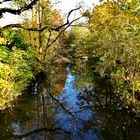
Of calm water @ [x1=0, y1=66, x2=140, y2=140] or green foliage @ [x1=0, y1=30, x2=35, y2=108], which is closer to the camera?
calm water @ [x1=0, y1=66, x2=140, y2=140]

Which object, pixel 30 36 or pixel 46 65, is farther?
pixel 46 65

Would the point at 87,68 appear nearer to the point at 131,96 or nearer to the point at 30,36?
the point at 30,36

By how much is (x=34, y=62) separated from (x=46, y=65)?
32.2 feet

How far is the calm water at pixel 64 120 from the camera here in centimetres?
2091

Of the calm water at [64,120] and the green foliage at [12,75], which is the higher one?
the green foliage at [12,75]

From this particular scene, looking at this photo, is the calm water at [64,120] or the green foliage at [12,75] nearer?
the calm water at [64,120]

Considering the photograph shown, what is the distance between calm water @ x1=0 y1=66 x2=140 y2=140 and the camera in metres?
20.9

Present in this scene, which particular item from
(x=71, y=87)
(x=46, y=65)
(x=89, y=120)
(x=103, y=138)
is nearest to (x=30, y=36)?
(x=46, y=65)

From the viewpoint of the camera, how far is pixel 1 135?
2128 centimetres

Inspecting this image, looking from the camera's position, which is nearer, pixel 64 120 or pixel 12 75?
pixel 64 120

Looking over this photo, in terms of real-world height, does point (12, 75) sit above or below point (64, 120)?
above

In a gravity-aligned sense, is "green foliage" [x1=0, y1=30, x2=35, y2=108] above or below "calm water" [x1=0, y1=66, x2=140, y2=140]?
above

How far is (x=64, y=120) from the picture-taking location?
79.5 ft

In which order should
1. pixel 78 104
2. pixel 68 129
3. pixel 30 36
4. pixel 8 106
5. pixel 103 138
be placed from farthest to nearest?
1. pixel 30 36
2. pixel 78 104
3. pixel 8 106
4. pixel 68 129
5. pixel 103 138
